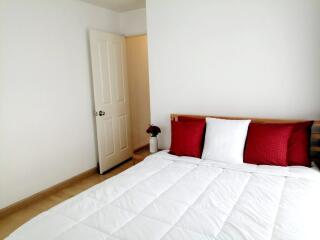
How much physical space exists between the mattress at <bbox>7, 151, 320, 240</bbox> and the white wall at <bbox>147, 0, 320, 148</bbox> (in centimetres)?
79

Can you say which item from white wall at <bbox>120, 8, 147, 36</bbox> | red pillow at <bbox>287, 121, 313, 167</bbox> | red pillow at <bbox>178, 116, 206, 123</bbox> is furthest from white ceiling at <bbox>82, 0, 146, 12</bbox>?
red pillow at <bbox>287, 121, 313, 167</bbox>

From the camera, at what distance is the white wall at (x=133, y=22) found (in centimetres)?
378

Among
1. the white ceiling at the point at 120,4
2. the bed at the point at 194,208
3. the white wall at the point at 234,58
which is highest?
the white ceiling at the point at 120,4

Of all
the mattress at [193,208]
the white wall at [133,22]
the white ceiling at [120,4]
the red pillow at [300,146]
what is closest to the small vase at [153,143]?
the mattress at [193,208]

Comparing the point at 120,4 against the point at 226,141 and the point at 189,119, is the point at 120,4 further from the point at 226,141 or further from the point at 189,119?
the point at 226,141

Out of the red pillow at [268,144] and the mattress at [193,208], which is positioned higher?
the red pillow at [268,144]

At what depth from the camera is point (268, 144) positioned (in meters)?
2.20

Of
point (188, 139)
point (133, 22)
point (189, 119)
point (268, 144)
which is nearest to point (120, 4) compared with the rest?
point (133, 22)

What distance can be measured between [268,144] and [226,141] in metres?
0.37

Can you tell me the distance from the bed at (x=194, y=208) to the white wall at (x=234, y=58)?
0.78 meters

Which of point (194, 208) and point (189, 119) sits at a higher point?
point (189, 119)

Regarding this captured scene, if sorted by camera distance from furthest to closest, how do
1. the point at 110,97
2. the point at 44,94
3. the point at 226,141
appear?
the point at 110,97 < the point at 44,94 < the point at 226,141

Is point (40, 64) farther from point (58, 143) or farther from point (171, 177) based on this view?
point (171, 177)

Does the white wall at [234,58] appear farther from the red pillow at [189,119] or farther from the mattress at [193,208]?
the mattress at [193,208]
